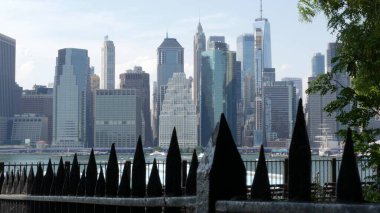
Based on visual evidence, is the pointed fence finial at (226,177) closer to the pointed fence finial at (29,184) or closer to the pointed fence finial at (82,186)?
the pointed fence finial at (82,186)

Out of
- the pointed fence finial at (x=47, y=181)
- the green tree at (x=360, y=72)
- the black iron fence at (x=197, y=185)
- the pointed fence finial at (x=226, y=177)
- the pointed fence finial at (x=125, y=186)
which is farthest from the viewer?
the green tree at (x=360, y=72)

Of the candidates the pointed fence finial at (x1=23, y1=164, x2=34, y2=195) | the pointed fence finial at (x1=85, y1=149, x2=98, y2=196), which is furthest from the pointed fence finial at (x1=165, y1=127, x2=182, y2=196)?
the pointed fence finial at (x1=23, y1=164, x2=34, y2=195)

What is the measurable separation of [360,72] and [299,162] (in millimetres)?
7824

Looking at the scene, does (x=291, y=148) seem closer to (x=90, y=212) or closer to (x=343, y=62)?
(x=90, y=212)

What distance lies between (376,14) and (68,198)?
23.3 ft

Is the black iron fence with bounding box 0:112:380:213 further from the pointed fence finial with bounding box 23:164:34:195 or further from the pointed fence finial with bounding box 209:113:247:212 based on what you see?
the pointed fence finial with bounding box 23:164:34:195

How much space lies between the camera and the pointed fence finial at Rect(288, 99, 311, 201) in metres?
1.77

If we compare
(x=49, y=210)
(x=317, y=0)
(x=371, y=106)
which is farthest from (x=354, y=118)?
(x=49, y=210)

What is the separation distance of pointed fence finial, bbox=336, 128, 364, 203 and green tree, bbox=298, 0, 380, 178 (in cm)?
673

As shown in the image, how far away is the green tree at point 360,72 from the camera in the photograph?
8.62 m

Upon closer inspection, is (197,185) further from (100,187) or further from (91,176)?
(91,176)

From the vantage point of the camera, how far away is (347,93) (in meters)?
8.99

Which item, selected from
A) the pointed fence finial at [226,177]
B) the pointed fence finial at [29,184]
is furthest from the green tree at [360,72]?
the pointed fence finial at [226,177]

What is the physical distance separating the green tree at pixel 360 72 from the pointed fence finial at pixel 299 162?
6.56 metres
